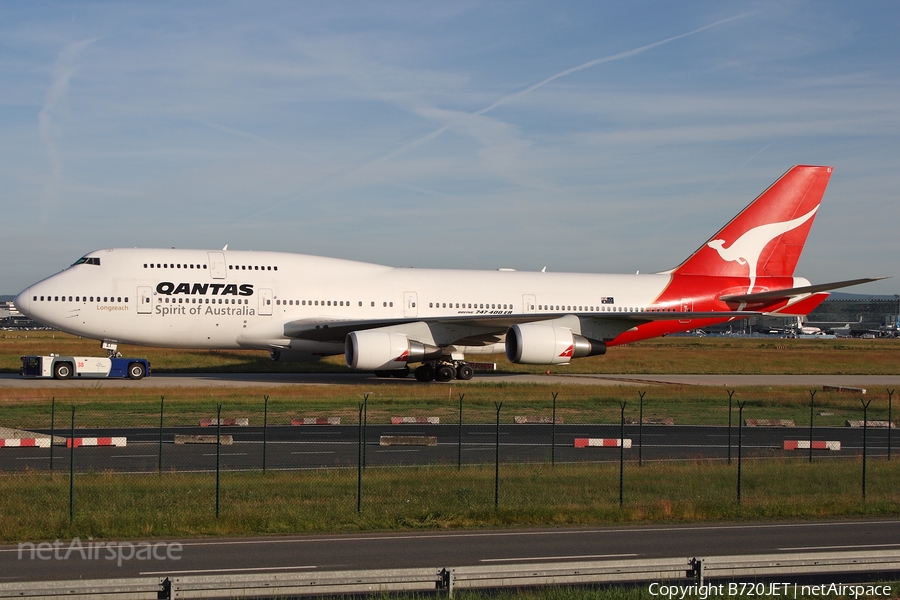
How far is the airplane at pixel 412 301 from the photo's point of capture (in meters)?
37.6

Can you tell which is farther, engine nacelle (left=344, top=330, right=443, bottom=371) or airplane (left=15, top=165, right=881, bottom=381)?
airplane (left=15, top=165, right=881, bottom=381)

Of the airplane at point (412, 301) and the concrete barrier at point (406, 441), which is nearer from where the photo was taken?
the concrete barrier at point (406, 441)

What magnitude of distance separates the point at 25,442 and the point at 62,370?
59.8ft

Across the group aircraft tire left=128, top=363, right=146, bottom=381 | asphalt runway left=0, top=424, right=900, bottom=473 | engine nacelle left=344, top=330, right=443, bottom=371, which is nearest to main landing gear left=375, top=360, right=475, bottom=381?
engine nacelle left=344, top=330, right=443, bottom=371

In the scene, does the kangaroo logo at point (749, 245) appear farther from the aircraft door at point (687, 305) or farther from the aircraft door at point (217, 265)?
the aircraft door at point (217, 265)

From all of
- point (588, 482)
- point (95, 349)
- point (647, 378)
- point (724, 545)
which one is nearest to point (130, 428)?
point (588, 482)

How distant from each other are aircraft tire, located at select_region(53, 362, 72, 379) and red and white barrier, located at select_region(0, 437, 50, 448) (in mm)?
17570

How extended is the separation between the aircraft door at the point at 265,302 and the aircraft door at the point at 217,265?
5.93 ft

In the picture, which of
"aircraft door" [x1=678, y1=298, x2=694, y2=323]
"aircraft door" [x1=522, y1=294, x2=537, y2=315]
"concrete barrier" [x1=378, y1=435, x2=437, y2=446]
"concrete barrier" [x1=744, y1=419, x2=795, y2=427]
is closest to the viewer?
"concrete barrier" [x1=378, y1=435, x2=437, y2=446]

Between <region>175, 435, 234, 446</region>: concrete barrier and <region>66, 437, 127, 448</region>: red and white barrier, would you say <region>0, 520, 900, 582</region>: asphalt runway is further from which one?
<region>175, 435, 234, 446</region>: concrete barrier

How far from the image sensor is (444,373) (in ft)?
134

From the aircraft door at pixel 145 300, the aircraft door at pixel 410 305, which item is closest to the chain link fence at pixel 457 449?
the aircraft door at pixel 410 305

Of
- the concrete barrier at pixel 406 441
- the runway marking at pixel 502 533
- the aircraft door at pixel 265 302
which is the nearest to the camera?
the runway marking at pixel 502 533

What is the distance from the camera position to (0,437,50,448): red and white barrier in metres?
20.8
